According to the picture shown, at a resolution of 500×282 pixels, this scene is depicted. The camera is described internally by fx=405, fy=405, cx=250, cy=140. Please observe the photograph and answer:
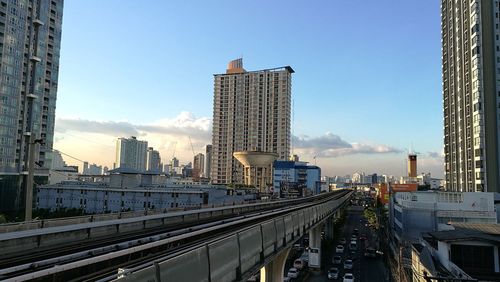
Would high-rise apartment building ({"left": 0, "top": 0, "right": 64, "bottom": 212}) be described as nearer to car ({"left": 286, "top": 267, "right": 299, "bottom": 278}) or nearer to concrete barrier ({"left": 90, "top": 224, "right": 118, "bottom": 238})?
car ({"left": 286, "top": 267, "right": 299, "bottom": 278})

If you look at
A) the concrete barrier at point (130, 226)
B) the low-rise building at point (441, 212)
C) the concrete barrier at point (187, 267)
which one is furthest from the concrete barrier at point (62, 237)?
the low-rise building at point (441, 212)

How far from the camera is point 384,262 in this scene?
58.2 meters

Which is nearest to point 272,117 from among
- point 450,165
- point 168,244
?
point 450,165

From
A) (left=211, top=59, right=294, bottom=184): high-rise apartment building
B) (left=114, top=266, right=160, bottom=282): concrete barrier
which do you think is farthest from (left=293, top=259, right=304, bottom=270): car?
(left=211, top=59, right=294, bottom=184): high-rise apartment building

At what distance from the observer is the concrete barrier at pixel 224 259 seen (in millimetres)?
11742

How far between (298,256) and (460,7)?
59920 millimetres

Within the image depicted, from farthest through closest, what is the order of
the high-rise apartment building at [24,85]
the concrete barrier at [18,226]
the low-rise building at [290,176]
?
1. the low-rise building at [290,176]
2. the high-rise apartment building at [24,85]
3. the concrete barrier at [18,226]

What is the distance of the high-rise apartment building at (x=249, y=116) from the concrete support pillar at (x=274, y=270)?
14925 centimetres

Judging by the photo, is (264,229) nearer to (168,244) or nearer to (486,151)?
(168,244)

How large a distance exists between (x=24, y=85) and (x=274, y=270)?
254ft

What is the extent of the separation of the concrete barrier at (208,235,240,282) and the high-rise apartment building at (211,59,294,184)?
539 feet

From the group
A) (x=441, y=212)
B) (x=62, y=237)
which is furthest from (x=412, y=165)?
(x=62, y=237)

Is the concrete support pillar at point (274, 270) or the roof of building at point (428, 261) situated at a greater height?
the roof of building at point (428, 261)

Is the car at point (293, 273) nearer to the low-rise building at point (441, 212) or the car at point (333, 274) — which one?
the car at point (333, 274)
